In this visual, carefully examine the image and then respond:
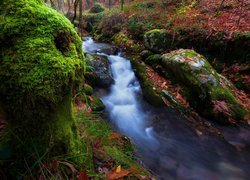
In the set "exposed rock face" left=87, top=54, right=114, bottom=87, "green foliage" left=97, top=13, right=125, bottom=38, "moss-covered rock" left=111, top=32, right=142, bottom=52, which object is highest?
"green foliage" left=97, top=13, right=125, bottom=38

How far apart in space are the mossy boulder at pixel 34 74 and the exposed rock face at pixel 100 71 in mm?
5533

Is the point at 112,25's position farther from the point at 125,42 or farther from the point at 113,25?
the point at 125,42

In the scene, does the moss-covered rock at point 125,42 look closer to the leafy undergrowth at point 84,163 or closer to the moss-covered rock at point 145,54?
the moss-covered rock at point 145,54

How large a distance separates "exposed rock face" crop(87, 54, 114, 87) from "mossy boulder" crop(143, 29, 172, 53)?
241 cm

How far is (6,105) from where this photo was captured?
176 cm

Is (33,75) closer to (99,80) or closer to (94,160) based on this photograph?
(94,160)

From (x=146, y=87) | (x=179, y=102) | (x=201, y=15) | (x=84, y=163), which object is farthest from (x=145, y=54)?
(x=84, y=163)

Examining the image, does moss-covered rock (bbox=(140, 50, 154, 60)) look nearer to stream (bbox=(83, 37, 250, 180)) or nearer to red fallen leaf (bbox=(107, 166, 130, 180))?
stream (bbox=(83, 37, 250, 180))

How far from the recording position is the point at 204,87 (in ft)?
21.1

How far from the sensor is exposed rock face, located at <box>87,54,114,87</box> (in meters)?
7.63

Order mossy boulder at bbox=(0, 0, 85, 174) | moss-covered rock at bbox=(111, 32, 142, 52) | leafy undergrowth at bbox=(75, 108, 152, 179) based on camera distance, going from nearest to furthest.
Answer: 1. mossy boulder at bbox=(0, 0, 85, 174)
2. leafy undergrowth at bbox=(75, 108, 152, 179)
3. moss-covered rock at bbox=(111, 32, 142, 52)

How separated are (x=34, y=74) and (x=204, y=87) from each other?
18.3 feet

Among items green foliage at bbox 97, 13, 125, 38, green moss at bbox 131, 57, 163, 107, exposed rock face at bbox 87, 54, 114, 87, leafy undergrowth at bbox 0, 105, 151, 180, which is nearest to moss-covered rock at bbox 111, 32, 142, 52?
green foliage at bbox 97, 13, 125, 38

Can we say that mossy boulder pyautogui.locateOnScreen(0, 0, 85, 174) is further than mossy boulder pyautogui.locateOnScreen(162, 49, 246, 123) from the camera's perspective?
No
